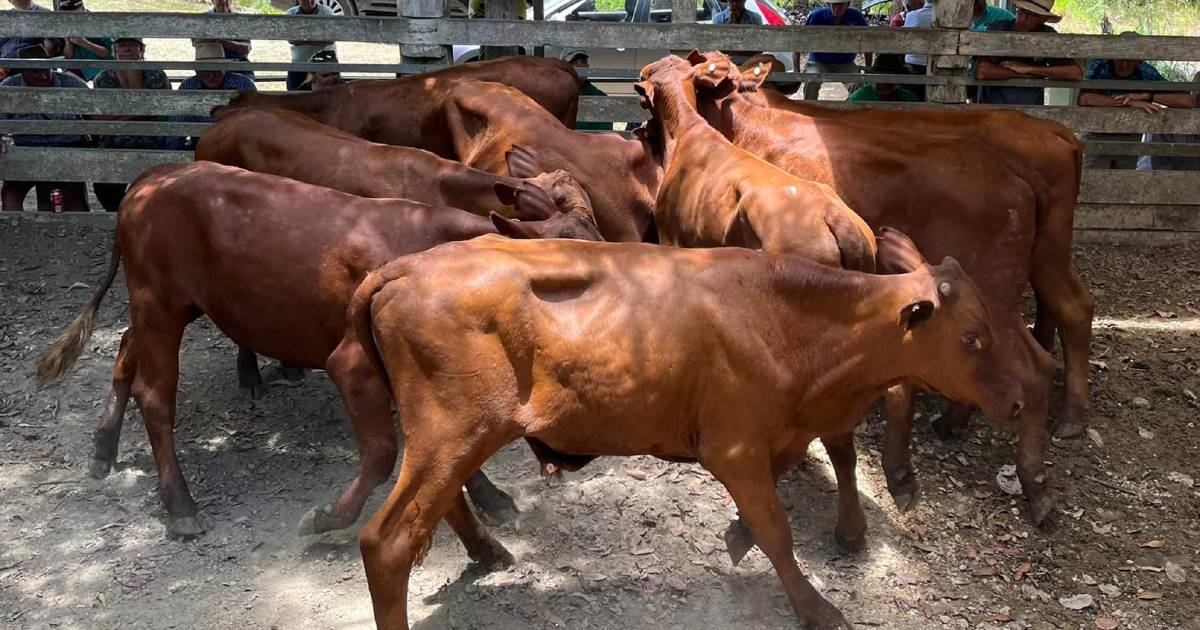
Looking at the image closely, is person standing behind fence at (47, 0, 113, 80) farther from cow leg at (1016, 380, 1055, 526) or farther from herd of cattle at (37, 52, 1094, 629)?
cow leg at (1016, 380, 1055, 526)

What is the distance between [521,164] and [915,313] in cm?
325

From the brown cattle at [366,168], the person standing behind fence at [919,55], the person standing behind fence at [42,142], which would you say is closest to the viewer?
the brown cattle at [366,168]

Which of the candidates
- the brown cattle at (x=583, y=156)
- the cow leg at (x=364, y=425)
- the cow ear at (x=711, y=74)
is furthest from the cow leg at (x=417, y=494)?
the cow ear at (x=711, y=74)

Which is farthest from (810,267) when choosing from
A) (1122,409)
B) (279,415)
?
(279,415)

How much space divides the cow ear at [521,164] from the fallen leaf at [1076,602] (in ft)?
12.6

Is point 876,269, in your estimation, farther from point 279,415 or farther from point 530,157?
point 279,415

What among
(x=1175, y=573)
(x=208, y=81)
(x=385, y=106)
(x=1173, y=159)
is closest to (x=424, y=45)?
(x=385, y=106)

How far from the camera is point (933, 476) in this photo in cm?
662

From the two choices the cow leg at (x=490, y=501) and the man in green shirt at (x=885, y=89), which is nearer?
the cow leg at (x=490, y=501)

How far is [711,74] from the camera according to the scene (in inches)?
302

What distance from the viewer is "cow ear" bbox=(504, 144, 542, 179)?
7320 mm

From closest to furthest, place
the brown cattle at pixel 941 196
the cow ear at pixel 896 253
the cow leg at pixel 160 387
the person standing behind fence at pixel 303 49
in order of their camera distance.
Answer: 1. the cow ear at pixel 896 253
2. the cow leg at pixel 160 387
3. the brown cattle at pixel 941 196
4. the person standing behind fence at pixel 303 49

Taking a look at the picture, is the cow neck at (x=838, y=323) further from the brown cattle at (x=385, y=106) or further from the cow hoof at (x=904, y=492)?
the brown cattle at (x=385, y=106)

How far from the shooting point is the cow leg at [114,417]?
6680mm
